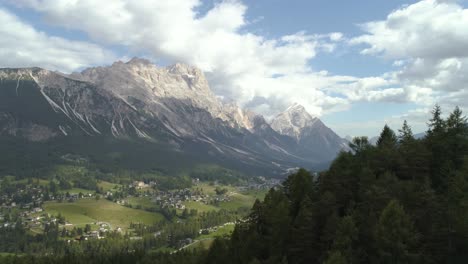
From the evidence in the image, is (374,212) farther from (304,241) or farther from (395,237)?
(304,241)

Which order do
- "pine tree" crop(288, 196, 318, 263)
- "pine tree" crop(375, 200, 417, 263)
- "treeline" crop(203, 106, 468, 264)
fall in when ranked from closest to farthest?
1. "pine tree" crop(375, 200, 417, 263)
2. "treeline" crop(203, 106, 468, 264)
3. "pine tree" crop(288, 196, 318, 263)

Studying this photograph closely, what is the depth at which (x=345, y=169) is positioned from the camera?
77.9 m

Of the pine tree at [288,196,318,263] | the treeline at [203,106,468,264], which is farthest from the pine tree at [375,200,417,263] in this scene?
the pine tree at [288,196,318,263]

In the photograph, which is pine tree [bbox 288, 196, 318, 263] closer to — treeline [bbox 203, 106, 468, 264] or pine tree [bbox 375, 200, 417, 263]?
treeline [bbox 203, 106, 468, 264]

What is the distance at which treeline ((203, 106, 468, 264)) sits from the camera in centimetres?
5447

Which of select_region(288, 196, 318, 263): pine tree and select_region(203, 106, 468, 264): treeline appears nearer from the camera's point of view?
select_region(203, 106, 468, 264): treeline

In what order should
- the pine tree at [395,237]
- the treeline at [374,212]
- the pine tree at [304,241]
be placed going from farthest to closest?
the pine tree at [304,241] → the treeline at [374,212] → the pine tree at [395,237]

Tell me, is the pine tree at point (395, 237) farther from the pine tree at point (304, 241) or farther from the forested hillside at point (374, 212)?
the pine tree at point (304, 241)

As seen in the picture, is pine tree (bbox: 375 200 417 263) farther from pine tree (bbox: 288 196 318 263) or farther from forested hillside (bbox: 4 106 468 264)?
pine tree (bbox: 288 196 318 263)

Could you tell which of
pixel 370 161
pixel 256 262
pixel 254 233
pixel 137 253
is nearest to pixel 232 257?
pixel 254 233

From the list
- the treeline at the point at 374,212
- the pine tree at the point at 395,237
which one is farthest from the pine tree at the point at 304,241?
the pine tree at the point at 395,237

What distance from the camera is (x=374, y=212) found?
200 ft

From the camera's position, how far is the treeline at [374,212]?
54469 millimetres

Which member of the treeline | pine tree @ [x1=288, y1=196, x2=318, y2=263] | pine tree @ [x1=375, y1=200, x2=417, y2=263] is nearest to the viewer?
pine tree @ [x1=375, y1=200, x2=417, y2=263]
